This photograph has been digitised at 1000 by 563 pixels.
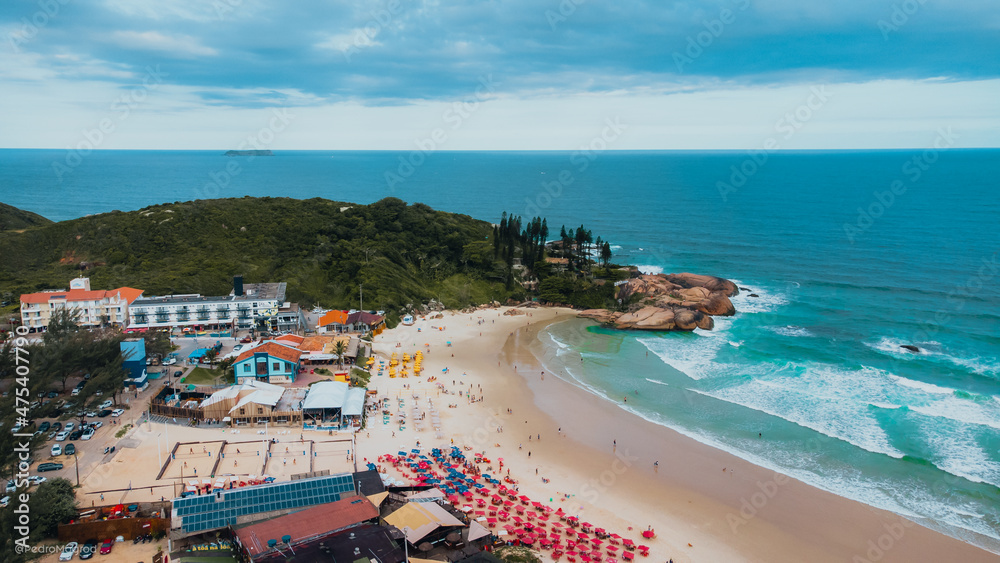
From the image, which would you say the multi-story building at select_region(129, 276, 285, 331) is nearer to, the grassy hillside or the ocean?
the grassy hillside

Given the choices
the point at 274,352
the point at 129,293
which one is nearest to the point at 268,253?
the point at 129,293

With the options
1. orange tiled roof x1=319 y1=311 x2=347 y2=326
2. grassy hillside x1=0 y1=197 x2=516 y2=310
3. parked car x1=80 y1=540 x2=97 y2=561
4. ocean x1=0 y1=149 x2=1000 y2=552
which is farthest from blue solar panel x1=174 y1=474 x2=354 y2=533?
grassy hillside x1=0 y1=197 x2=516 y2=310

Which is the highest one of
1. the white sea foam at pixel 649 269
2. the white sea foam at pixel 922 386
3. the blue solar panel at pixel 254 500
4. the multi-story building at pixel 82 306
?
the white sea foam at pixel 649 269

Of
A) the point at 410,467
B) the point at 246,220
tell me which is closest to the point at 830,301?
the point at 410,467

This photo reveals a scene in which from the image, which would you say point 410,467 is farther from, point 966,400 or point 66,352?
point 966,400

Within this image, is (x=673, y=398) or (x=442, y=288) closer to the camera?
(x=673, y=398)

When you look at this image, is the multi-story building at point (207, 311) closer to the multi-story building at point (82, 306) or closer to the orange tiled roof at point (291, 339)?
the multi-story building at point (82, 306)

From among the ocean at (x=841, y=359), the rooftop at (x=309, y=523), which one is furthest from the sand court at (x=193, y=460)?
the ocean at (x=841, y=359)
